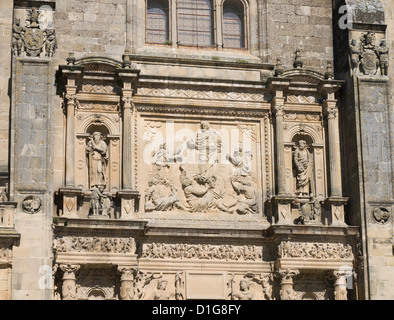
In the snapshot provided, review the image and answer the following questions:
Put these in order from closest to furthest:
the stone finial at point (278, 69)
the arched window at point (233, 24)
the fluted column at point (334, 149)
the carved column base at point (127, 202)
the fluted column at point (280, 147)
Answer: the carved column base at point (127, 202), the fluted column at point (280, 147), the fluted column at point (334, 149), the stone finial at point (278, 69), the arched window at point (233, 24)

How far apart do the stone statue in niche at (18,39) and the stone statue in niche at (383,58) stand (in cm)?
726

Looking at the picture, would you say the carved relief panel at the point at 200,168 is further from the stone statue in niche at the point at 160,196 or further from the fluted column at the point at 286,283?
the fluted column at the point at 286,283

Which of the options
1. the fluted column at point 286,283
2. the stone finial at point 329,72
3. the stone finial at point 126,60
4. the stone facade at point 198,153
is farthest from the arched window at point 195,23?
the fluted column at point 286,283

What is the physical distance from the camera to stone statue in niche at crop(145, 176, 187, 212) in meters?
22.3

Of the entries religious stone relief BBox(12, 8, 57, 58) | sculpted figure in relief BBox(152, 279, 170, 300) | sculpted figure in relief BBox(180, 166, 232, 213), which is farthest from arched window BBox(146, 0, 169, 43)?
sculpted figure in relief BBox(152, 279, 170, 300)

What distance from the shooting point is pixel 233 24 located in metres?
24.1

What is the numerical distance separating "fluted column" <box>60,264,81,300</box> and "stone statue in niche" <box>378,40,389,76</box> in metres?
7.42

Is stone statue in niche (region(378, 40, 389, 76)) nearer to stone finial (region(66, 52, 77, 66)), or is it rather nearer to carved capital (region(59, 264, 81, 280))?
stone finial (region(66, 52, 77, 66))

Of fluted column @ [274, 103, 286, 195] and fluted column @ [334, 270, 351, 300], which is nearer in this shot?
fluted column @ [334, 270, 351, 300]

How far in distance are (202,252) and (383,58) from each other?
18.1 feet

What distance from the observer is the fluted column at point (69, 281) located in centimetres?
2106

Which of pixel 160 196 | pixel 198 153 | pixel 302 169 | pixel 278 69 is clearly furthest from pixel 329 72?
pixel 160 196

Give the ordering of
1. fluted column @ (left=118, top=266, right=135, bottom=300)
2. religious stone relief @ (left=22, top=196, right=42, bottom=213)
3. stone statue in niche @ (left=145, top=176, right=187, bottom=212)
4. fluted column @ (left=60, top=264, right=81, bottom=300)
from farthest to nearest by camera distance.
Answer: stone statue in niche @ (left=145, top=176, right=187, bottom=212), fluted column @ (left=118, top=266, right=135, bottom=300), fluted column @ (left=60, top=264, right=81, bottom=300), religious stone relief @ (left=22, top=196, right=42, bottom=213)
